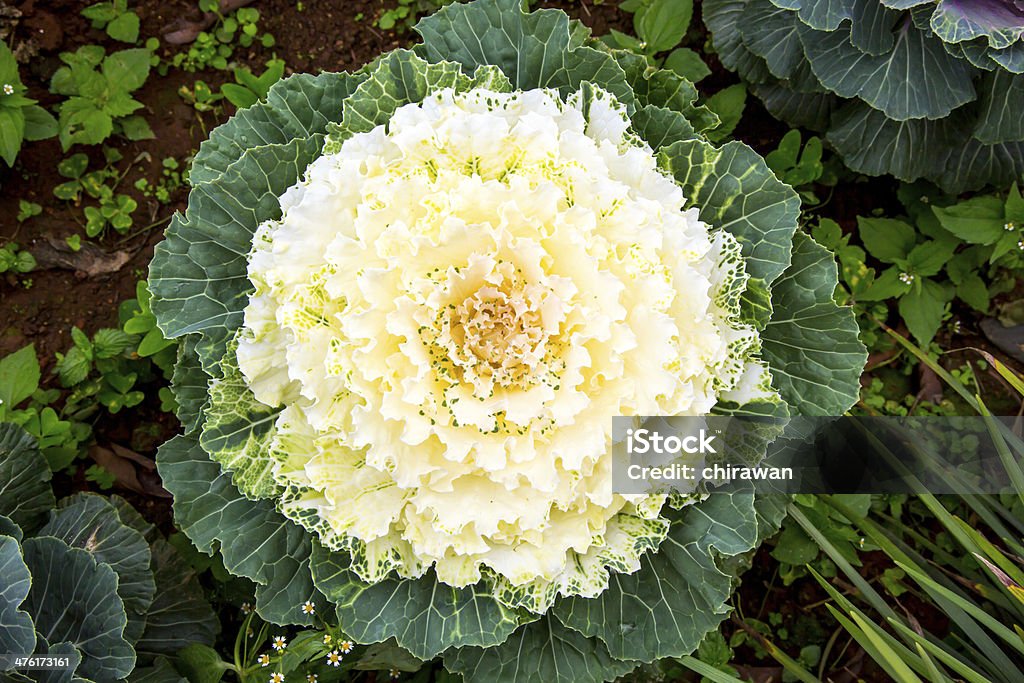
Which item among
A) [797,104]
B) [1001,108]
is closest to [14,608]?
[797,104]

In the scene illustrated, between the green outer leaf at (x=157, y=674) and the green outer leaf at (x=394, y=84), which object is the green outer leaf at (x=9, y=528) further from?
the green outer leaf at (x=394, y=84)

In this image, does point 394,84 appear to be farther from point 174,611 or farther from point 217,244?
point 174,611

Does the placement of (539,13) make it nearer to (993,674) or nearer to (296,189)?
(296,189)

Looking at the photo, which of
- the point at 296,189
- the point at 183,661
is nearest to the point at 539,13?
the point at 296,189

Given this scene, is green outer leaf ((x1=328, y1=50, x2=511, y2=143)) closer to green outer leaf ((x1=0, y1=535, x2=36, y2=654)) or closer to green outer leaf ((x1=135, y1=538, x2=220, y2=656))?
green outer leaf ((x1=0, y1=535, x2=36, y2=654))

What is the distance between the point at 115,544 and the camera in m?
2.28

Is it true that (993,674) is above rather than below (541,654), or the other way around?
below

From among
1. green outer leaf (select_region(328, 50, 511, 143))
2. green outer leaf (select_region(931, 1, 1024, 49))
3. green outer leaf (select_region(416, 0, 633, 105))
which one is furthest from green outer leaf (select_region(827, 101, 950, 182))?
green outer leaf (select_region(328, 50, 511, 143))

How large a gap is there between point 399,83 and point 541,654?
1511mm

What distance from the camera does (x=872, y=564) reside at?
295 cm

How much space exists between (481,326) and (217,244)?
0.77 metres

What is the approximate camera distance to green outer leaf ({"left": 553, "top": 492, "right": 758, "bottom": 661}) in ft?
6.38

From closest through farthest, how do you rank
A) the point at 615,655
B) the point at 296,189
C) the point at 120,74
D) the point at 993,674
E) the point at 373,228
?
the point at 373,228 → the point at 296,189 → the point at 615,655 → the point at 993,674 → the point at 120,74

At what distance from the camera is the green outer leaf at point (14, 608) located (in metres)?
1.90
